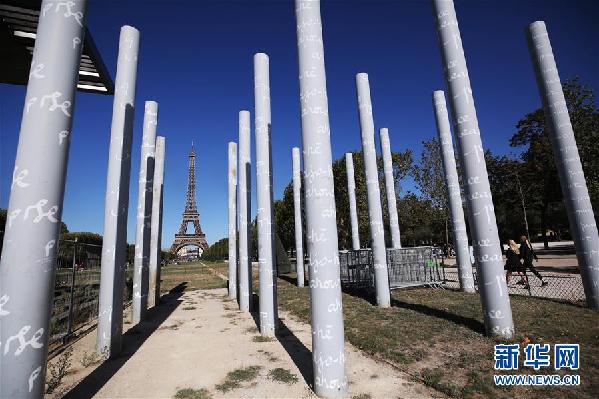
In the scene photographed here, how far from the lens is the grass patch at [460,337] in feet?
15.1

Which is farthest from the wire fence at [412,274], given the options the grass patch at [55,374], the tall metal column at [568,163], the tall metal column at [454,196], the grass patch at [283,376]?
the grass patch at [55,374]

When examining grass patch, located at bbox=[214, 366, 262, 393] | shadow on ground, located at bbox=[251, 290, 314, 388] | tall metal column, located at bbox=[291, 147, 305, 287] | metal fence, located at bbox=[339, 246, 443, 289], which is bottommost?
shadow on ground, located at bbox=[251, 290, 314, 388]

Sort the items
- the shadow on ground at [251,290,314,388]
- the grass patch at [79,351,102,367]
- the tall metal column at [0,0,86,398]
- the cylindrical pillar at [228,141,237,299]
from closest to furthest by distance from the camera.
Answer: the tall metal column at [0,0,86,398]
the shadow on ground at [251,290,314,388]
the grass patch at [79,351,102,367]
the cylindrical pillar at [228,141,237,299]

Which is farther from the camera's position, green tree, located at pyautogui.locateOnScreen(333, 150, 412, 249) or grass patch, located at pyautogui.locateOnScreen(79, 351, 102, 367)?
green tree, located at pyautogui.locateOnScreen(333, 150, 412, 249)

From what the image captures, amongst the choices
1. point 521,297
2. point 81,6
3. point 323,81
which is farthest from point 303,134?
point 521,297

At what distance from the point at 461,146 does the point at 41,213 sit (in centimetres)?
816

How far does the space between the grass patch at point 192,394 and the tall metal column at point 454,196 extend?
451 inches

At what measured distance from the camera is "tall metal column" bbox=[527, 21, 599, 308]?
873cm

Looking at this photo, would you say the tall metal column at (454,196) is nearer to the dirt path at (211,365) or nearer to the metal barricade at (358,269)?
the metal barricade at (358,269)

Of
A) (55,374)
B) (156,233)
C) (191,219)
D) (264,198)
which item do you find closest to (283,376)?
(55,374)

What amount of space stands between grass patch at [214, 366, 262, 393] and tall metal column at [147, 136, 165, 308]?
9255 mm

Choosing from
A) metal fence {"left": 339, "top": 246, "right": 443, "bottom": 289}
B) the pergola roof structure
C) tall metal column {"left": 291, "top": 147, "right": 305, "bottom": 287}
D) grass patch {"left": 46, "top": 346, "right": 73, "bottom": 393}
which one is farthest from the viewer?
tall metal column {"left": 291, "top": 147, "right": 305, "bottom": 287}

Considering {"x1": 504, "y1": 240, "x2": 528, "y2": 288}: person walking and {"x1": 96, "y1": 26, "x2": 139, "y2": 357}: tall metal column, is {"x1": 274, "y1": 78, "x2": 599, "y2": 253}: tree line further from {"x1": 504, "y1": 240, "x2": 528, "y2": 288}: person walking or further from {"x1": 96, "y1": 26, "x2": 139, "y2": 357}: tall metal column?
{"x1": 96, "y1": 26, "x2": 139, "y2": 357}: tall metal column

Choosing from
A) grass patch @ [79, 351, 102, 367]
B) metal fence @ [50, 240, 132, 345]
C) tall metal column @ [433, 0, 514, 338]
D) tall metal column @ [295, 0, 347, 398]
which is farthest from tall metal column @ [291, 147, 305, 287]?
tall metal column @ [295, 0, 347, 398]
